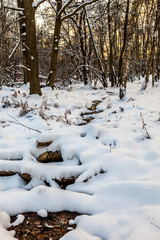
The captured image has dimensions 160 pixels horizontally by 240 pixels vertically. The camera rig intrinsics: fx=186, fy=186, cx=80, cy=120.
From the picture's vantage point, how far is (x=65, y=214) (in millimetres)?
1727

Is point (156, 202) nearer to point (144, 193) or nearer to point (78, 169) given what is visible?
point (144, 193)

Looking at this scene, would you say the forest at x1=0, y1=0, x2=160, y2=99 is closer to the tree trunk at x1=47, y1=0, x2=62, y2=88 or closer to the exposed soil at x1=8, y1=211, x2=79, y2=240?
the tree trunk at x1=47, y1=0, x2=62, y2=88

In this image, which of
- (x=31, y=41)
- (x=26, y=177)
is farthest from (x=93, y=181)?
(x=31, y=41)

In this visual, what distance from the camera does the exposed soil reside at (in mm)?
1462

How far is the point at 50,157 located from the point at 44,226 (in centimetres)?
105

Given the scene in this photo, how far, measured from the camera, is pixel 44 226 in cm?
157

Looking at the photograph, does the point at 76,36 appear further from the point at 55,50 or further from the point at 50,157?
the point at 50,157

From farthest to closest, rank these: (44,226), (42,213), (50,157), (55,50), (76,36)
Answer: (76,36) < (55,50) < (50,157) < (42,213) < (44,226)

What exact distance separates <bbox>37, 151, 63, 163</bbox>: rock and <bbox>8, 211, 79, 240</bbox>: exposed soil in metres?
0.88

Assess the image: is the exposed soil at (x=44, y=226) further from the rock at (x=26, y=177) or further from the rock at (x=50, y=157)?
the rock at (x=50, y=157)

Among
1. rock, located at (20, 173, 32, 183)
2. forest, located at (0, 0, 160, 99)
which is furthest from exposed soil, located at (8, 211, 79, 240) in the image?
forest, located at (0, 0, 160, 99)

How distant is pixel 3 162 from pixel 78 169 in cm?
93

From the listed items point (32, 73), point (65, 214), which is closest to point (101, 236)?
point (65, 214)

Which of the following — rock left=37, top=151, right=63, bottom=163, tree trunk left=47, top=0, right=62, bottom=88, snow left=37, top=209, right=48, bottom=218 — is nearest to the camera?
snow left=37, top=209, right=48, bottom=218
